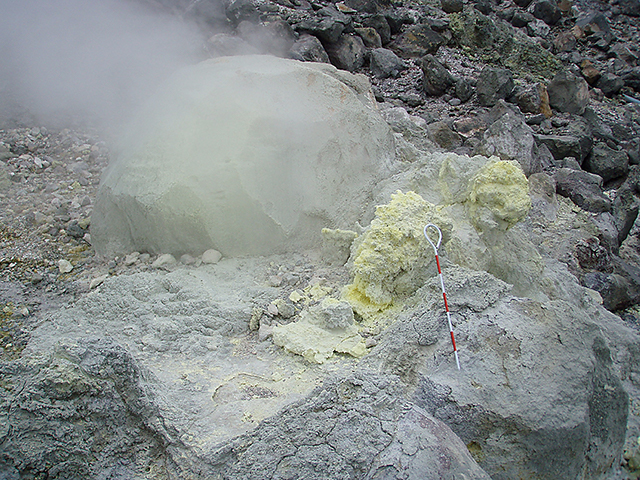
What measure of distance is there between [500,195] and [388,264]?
735 millimetres

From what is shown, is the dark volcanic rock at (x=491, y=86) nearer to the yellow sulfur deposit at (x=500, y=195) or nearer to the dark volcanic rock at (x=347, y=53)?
the dark volcanic rock at (x=347, y=53)

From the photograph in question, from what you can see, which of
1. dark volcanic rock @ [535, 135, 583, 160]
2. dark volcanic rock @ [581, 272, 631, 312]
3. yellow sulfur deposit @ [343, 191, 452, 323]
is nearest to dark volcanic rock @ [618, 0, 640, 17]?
dark volcanic rock @ [535, 135, 583, 160]

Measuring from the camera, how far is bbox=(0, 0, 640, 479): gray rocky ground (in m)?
1.10

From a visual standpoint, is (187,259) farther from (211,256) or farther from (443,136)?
(443,136)

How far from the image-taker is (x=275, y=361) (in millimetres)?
1606

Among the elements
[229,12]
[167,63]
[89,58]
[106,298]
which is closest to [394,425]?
[106,298]

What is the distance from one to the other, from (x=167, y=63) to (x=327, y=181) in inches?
97.6

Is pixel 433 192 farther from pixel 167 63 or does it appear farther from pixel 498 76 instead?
pixel 498 76

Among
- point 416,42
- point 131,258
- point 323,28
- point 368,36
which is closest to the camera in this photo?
point 131,258

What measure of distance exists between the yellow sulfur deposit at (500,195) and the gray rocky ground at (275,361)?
222 mm

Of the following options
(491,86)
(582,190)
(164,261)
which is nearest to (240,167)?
(164,261)

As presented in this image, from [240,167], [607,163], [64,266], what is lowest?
[64,266]

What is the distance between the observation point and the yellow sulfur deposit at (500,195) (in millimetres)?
2154

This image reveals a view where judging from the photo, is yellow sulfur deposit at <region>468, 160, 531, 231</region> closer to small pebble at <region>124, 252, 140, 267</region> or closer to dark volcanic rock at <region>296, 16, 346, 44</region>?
small pebble at <region>124, 252, 140, 267</region>
